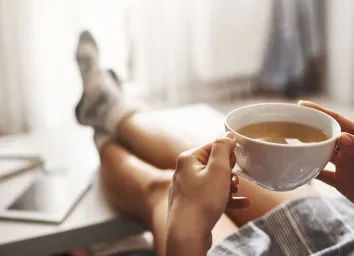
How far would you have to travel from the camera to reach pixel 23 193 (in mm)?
1072

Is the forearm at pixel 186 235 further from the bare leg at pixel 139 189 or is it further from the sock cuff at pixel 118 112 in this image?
the sock cuff at pixel 118 112

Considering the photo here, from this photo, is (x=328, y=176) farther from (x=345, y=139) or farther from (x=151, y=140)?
(x=151, y=140)

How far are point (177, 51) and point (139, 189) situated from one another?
1.11 m

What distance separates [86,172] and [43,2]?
2.61ft

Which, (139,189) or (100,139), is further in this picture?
(100,139)

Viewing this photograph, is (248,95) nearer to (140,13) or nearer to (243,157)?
(140,13)

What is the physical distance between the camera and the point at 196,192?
537 mm

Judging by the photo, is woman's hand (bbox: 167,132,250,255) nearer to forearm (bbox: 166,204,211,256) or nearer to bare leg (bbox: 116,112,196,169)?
forearm (bbox: 166,204,211,256)

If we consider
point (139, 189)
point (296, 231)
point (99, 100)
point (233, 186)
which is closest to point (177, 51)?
point (99, 100)

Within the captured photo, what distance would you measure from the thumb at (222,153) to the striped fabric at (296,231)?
0.25 meters

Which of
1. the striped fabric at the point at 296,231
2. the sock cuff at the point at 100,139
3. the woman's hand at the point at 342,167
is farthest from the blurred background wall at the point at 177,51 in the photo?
the woman's hand at the point at 342,167

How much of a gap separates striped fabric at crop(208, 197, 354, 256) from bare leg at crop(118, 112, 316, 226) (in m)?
0.06

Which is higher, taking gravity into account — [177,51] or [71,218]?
[177,51]

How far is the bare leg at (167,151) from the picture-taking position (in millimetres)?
870
